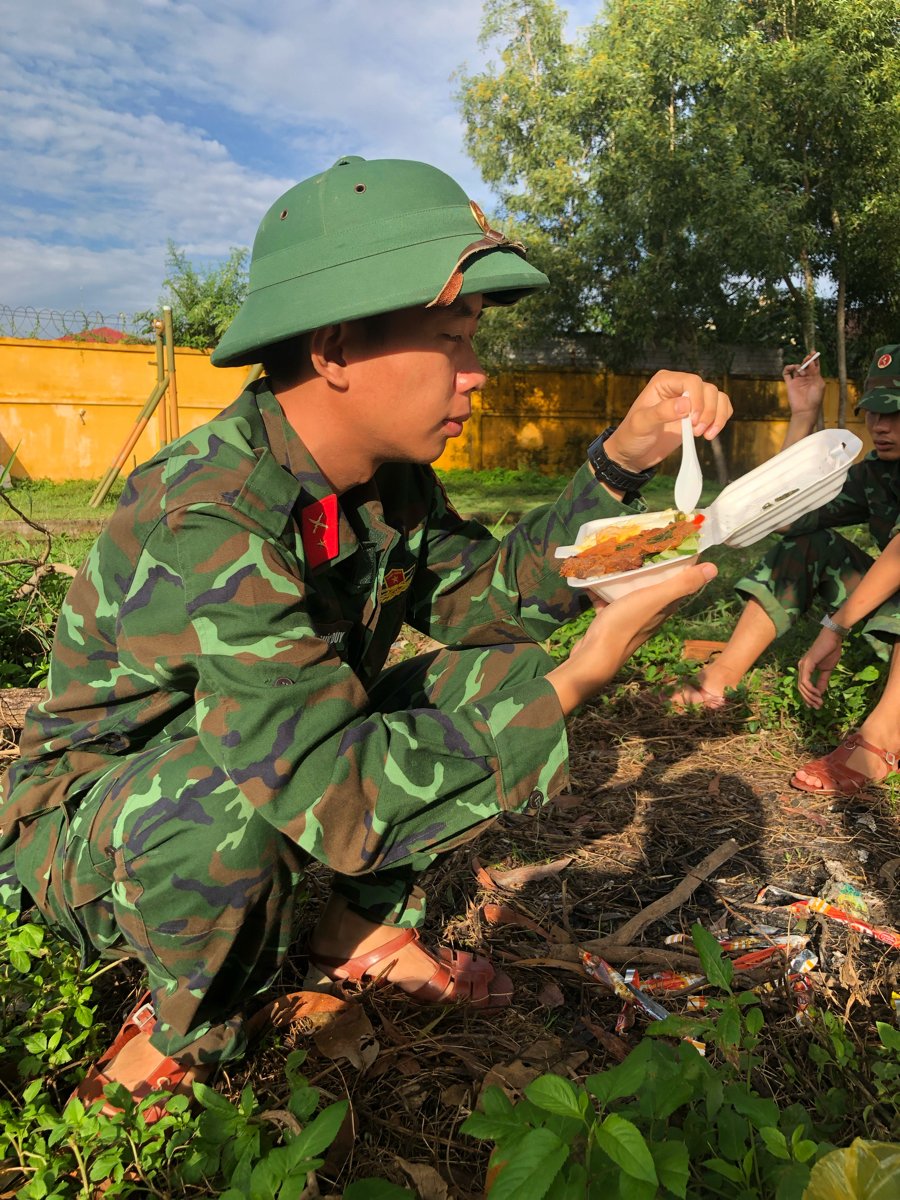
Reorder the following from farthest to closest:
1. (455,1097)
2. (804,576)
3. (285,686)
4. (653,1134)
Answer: (804,576)
(455,1097)
(285,686)
(653,1134)

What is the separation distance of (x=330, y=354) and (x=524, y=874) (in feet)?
4.57

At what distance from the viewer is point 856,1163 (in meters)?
0.90

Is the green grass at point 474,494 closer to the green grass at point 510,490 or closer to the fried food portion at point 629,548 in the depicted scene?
the green grass at point 510,490

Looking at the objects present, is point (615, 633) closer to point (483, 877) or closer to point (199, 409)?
point (483, 877)

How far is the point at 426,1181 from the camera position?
4.41ft

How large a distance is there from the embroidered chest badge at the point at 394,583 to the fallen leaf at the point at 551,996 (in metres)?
0.87

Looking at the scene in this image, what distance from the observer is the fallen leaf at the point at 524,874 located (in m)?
2.29

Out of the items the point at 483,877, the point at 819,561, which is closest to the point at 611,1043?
the point at 483,877

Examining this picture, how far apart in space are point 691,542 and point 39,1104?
54.8 inches

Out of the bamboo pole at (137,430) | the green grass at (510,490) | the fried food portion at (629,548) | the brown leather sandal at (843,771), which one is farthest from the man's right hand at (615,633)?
the bamboo pole at (137,430)

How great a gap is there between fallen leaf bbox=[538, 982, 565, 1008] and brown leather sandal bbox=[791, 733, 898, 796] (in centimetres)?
127

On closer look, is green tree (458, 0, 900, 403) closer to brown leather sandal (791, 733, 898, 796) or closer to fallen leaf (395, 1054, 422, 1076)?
brown leather sandal (791, 733, 898, 796)

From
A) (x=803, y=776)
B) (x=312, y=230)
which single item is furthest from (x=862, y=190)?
(x=312, y=230)

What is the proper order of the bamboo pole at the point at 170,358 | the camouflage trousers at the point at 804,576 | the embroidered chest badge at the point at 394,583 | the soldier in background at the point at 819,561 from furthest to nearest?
1. the bamboo pole at the point at 170,358
2. the camouflage trousers at the point at 804,576
3. the soldier in background at the point at 819,561
4. the embroidered chest badge at the point at 394,583
